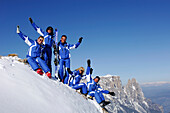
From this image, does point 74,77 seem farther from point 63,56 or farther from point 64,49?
point 64,49

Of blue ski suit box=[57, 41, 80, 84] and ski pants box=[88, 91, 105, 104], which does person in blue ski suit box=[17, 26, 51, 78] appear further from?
ski pants box=[88, 91, 105, 104]

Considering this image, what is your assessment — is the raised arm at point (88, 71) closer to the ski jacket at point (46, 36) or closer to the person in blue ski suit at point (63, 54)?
the person in blue ski suit at point (63, 54)

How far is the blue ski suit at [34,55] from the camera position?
7.97m

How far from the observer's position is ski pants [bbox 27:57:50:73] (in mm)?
7855

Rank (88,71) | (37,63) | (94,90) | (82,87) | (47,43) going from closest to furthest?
1. (37,63)
2. (47,43)
3. (82,87)
4. (94,90)
5. (88,71)

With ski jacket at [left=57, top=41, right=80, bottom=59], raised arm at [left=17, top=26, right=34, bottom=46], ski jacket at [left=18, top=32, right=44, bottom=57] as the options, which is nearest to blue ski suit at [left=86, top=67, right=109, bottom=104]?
ski jacket at [left=57, top=41, right=80, bottom=59]

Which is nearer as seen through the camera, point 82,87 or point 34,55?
point 34,55

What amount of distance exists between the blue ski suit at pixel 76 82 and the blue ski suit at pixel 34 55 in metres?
3.24

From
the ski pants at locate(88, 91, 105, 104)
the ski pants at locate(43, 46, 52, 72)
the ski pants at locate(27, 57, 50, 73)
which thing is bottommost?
the ski pants at locate(88, 91, 105, 104)

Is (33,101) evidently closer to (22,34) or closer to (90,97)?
(22,34)

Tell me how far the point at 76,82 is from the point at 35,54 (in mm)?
4321

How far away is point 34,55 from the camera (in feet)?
26.9

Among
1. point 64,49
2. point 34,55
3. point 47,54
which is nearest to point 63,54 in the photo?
point 64,49

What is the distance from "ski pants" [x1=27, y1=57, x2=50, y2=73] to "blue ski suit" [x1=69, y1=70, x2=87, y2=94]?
313 cm
